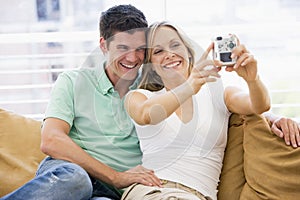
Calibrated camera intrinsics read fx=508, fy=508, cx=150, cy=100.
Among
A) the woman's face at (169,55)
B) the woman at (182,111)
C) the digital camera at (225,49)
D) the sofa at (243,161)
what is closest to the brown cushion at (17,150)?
the sofa at (243,161)

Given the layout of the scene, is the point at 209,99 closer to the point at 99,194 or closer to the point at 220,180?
the point at 220,180

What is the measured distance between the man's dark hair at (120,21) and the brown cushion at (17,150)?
54 cm

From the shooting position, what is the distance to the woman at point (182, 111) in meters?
1.75

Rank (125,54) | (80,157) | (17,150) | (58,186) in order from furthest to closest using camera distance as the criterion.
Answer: (17,150) < (125,54) < (80,157) < (58,186)

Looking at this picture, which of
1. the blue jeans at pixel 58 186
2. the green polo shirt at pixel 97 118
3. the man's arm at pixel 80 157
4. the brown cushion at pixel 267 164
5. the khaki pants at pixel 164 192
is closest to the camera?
the blue jeans at pixel 58 186

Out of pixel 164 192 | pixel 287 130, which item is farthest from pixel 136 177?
pixel 287 130

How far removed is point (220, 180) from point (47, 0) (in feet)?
4.47

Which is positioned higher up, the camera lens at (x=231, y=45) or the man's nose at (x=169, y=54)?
the camera lens at (x=231, y=45)

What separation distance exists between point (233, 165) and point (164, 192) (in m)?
0.38

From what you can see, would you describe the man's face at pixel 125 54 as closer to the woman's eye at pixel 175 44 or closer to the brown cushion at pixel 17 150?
the woman's eye at pixel 175 44

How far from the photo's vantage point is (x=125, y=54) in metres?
2.04

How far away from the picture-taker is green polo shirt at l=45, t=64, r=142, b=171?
2025mm

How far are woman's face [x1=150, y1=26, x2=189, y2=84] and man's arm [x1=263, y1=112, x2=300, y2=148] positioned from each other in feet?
1.25

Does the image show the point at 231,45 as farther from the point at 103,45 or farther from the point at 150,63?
the point at 103,45
